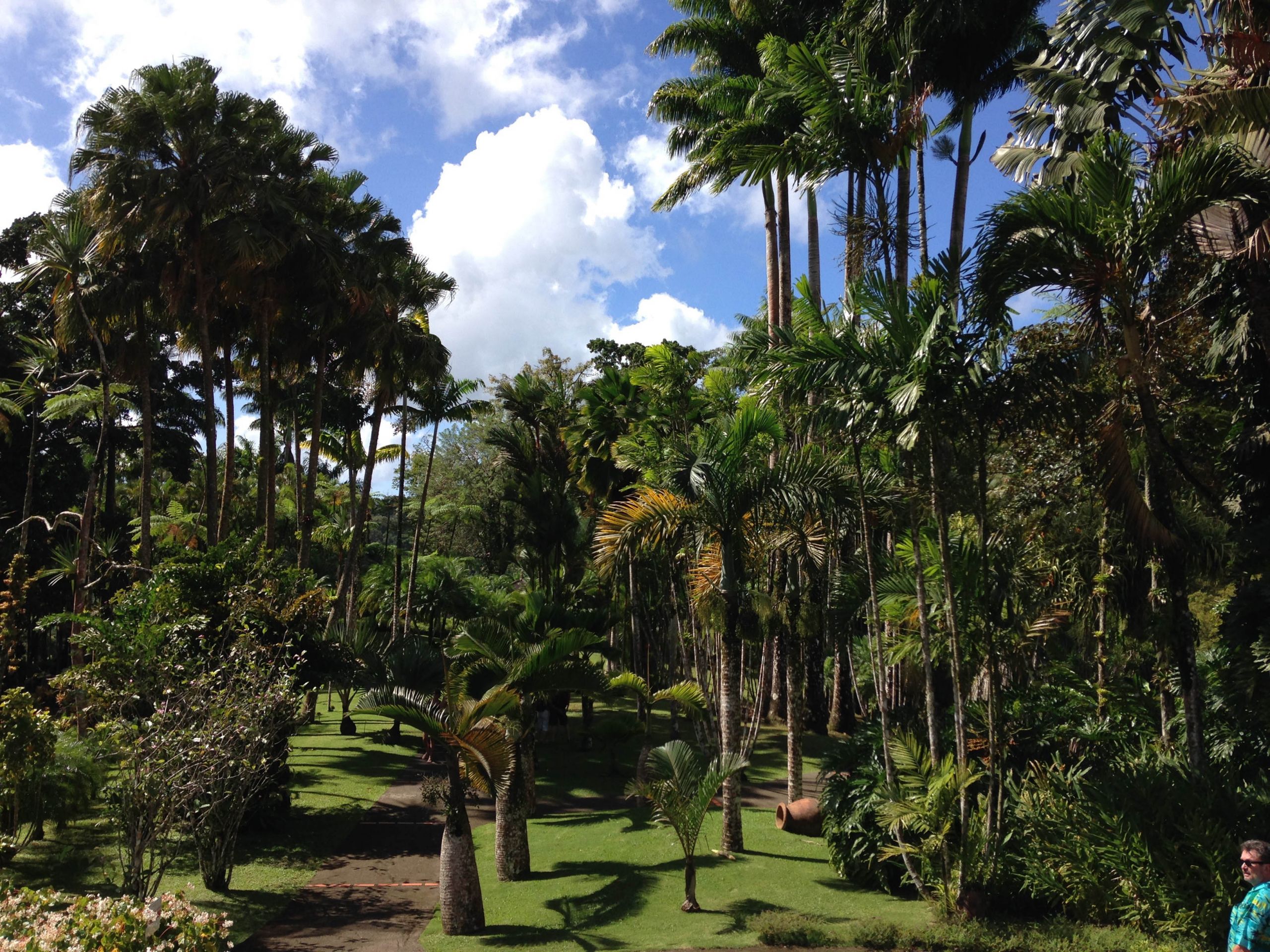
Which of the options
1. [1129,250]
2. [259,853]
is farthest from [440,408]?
[1129,250]

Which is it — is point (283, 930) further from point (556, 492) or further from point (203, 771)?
point (556, 492)

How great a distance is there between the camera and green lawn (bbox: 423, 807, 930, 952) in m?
9.95

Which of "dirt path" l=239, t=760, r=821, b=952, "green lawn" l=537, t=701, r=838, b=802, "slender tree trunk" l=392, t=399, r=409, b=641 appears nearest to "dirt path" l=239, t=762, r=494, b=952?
"dirt path" l=239, t=760, r=821, b=952

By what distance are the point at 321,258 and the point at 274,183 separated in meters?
1.97

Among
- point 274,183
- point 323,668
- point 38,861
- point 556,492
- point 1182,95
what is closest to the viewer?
point 1182,95

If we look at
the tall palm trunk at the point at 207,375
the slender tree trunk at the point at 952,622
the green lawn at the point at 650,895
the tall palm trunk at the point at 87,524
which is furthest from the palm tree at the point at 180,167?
the slender tree trunk at the point at 952,622

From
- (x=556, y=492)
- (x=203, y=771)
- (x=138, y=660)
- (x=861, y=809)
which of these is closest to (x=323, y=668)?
(x=138, y=660)

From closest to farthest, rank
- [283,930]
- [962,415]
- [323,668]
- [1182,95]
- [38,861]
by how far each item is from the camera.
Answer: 1. [1182,95]
2. [962,415]
3. [283,930]
4. [38,861]
5. [323,668]

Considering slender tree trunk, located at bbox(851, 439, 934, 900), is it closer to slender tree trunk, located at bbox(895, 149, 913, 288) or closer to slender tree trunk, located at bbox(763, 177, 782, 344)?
slender tree trunk, located at bbox(895, 149, 913, 288)

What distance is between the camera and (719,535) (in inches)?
522

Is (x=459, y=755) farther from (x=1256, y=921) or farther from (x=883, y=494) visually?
(x=1256, y=921)

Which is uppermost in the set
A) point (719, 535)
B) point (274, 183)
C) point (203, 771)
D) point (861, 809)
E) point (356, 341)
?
point (274, 183)

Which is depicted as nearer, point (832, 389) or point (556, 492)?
point (832, 389)

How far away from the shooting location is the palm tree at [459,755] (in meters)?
10.5
